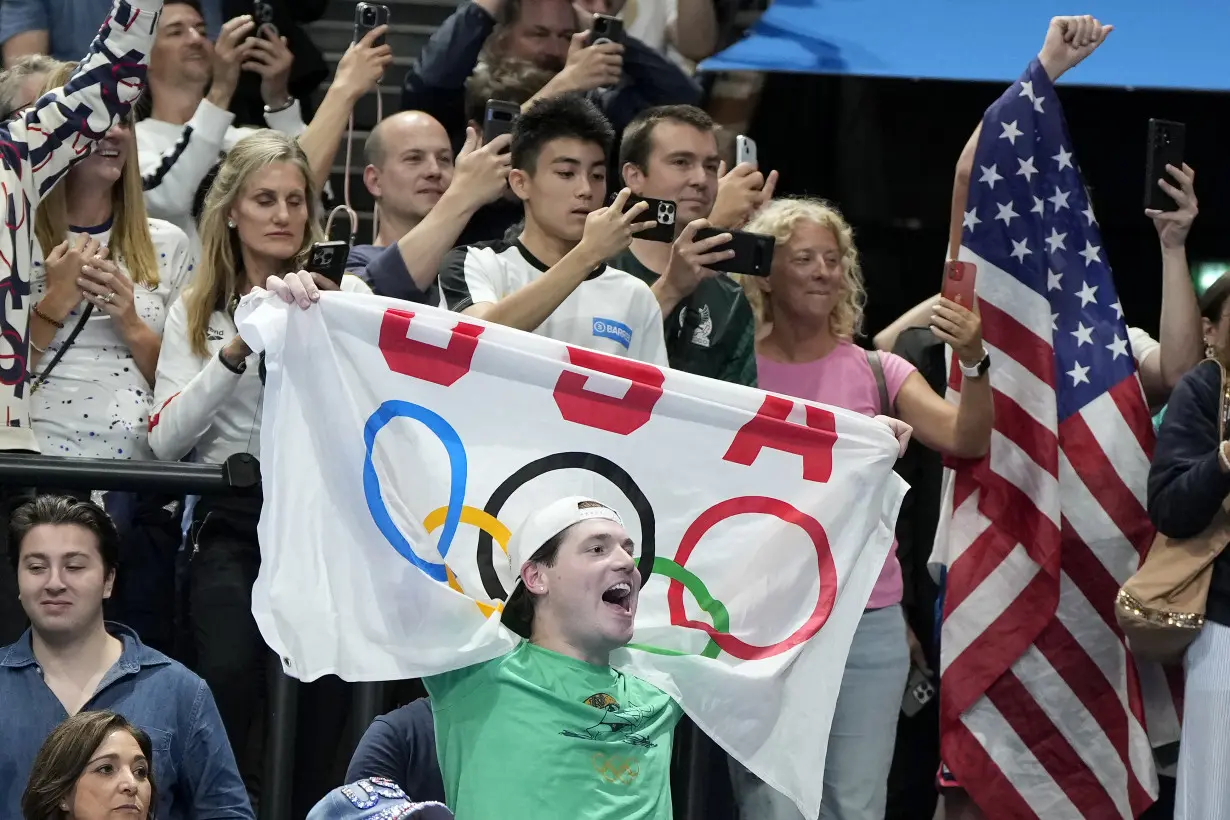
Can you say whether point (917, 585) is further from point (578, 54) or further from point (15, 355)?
point (15, 355)

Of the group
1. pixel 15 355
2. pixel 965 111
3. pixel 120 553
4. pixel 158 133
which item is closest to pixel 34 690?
pixel 120 553

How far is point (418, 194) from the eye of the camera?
6.15 m

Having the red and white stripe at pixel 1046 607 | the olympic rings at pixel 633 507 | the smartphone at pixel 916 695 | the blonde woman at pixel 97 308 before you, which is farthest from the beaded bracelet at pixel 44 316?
the smartphone at pixel 916 695

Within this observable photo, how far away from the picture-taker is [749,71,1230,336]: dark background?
7.93 meters

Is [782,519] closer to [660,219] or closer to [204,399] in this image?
[660,219]

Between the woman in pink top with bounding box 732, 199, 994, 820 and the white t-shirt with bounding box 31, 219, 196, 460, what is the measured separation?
1813 millimetres

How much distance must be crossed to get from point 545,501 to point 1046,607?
5.83ft

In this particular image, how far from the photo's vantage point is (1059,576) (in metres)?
5.68

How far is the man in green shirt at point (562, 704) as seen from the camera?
4246mm

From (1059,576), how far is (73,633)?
112 inches

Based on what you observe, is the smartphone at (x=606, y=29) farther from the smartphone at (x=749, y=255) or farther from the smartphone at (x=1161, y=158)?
the smartphone at (x=1161, y=158)

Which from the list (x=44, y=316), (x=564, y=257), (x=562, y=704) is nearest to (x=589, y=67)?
(x=564, y=257)

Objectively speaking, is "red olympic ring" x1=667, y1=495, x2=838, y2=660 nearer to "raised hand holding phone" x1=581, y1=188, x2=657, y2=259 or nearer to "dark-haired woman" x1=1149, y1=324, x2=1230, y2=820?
"raised hand holding phone" x1=581, y1=188, x2=657, y2=259

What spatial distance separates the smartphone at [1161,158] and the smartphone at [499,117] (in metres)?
1.94
